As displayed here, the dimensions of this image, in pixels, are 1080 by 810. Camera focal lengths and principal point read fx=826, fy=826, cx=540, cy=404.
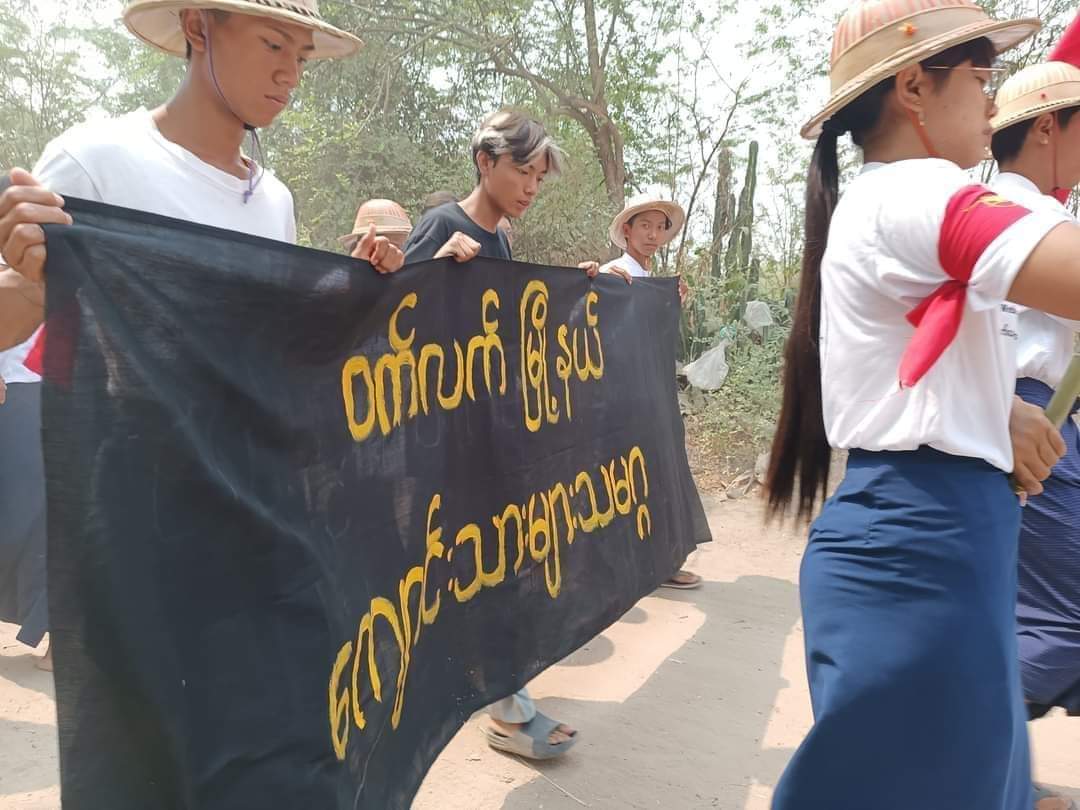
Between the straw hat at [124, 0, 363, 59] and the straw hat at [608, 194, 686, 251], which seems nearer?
the straw hat at [124, 0, 363, 59]

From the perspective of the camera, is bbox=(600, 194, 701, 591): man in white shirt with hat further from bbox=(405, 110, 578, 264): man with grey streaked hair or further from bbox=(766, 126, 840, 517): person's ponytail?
bbox=(766, 126, 840, 517): person's ponytail

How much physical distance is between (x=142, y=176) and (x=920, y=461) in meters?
1.45

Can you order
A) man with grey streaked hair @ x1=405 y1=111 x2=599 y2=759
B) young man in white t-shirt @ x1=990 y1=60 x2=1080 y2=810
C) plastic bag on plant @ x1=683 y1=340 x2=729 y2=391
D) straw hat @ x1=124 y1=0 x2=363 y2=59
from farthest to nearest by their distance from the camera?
plastic bag on plant @ x1=683 y1=340 x2=729 y2=391 < man with grey streaked hair @ x1=405 y1=111 x2=599 y2=759 < young man in white t-shirt @ x1=990 y1=60 x2=1080 y2=810 < straw hat @ x1=124 y1=0 x2=363 y2=59

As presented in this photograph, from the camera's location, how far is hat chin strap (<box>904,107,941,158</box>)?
1.39m

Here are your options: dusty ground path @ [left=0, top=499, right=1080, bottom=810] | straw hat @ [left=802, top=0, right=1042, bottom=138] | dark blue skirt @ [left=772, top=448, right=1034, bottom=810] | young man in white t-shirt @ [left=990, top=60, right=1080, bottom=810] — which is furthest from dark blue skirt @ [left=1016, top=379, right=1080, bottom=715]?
straw hat @ [left=802, top=0, right=1042, bottom=138]

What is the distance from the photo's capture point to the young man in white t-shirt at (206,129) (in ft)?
4.92

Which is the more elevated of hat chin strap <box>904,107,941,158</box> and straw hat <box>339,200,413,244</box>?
straw hat <box>339,200,413,244</box>

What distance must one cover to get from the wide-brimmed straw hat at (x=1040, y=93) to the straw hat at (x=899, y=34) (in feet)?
2.43

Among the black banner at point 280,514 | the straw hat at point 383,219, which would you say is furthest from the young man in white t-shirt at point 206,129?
the straw hat at point 383,219

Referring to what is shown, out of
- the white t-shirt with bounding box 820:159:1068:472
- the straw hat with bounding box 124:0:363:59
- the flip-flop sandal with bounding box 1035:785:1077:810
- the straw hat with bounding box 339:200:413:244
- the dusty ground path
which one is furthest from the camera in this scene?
the straw hat with bounding box 339:200:413:244

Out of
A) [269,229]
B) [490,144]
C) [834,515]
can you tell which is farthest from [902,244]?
[490,144]

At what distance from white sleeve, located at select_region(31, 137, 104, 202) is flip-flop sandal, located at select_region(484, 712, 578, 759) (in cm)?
186

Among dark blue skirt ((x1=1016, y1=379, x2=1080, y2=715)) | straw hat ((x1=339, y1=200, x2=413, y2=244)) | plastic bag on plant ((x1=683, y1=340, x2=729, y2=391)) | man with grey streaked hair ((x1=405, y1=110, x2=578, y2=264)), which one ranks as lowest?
dark blue skirt ((x1=1016, y1=379, x2=1080, y2=715))

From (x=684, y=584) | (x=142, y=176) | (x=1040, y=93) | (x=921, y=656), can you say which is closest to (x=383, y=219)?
(x=684, y=584)
